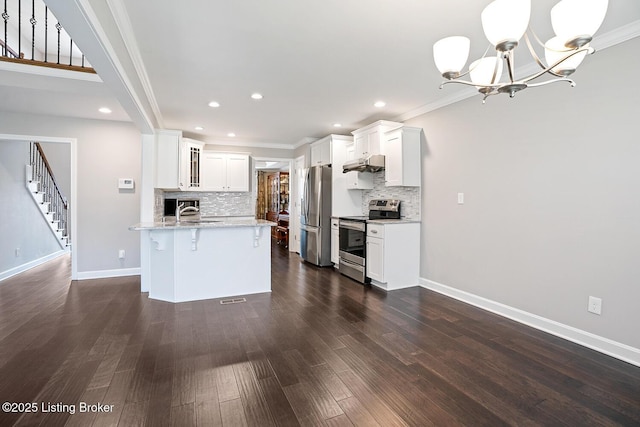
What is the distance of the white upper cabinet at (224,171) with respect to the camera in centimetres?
597

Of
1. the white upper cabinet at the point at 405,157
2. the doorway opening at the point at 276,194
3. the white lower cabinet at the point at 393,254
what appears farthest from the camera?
the doorway opening at the point at 276,194

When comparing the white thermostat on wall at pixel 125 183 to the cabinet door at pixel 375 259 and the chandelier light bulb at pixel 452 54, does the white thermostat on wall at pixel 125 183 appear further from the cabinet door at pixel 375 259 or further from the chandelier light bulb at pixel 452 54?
the chandelier light bulb at pixel 452 54

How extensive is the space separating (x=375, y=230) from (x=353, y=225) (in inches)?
20.5

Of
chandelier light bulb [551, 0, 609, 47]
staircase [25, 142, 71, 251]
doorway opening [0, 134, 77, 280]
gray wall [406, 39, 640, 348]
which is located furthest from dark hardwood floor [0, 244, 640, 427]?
staircase [25, 142, 71, 251]

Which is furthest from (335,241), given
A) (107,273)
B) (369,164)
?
(107,273)

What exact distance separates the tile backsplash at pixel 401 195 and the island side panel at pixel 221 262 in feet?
6.65

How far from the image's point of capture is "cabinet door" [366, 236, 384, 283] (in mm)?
3980

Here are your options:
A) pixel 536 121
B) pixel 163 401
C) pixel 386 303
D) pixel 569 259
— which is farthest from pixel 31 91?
pixel 569 259

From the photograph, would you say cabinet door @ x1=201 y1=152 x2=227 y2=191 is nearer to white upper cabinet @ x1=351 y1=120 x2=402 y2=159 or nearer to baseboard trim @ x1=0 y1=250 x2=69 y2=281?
white upper cabinet @ x1=351 y1=120 x2=402 y2=159

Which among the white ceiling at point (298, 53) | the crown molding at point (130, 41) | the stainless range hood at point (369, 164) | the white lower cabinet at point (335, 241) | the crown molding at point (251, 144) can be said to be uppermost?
the crown molding at point (251, 144)

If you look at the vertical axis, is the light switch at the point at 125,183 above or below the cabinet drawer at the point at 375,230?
above

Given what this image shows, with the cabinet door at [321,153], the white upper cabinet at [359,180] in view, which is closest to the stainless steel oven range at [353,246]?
Result: the white upper cabinet at [359,180]

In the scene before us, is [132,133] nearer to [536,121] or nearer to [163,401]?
[163,401]

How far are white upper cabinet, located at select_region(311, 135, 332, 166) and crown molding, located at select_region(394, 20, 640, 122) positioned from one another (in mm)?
1305
